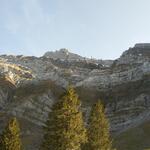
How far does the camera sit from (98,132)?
7381 cm

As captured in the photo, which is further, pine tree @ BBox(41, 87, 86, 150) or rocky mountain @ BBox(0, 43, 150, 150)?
rocky mountain @ BBox(0, 43, 150, 150)

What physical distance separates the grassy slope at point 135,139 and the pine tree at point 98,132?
122 ft

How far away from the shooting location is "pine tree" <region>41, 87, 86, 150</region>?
61656mm

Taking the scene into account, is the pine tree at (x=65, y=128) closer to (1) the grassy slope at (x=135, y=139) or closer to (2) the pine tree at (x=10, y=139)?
(2) the pine tree at (x=10, y=139)

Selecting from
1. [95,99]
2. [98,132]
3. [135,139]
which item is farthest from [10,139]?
[95,99]

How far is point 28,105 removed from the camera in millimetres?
173000

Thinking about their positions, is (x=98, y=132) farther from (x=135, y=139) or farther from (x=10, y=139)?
(x=135, y=139)

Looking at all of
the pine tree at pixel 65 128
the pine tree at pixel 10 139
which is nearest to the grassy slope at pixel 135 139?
the pine tree at pixel 65 128

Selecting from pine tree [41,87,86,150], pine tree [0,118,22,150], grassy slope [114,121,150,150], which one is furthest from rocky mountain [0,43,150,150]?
pine tree [0,118,22,150]

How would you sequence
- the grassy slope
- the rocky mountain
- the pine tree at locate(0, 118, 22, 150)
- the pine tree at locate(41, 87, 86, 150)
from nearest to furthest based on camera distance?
the pine tree at locate(41, 87, 86, 150) < the pine tree at locate(0, 118, 22, 150) < the grassy slope < the rocky mountain

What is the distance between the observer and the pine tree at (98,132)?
72938 millimetres

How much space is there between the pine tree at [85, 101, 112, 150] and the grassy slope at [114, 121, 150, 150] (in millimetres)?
37081

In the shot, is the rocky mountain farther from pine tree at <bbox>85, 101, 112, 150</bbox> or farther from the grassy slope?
pine tree at <bbox>85, 101, 112, 150</bbox>

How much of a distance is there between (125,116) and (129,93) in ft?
69.4
